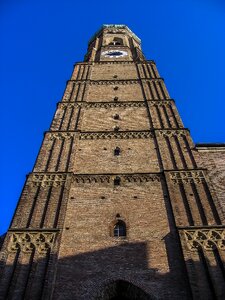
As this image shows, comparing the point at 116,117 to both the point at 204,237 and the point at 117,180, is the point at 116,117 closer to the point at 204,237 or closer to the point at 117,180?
the point at 117,180

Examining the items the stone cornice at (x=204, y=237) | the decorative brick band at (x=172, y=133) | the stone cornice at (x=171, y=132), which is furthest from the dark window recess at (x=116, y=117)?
the stone cornice at (x=204, y=237)

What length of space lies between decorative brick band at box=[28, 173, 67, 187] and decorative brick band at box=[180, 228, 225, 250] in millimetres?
4541

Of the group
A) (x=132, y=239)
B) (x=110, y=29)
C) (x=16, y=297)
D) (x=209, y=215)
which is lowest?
(x=16, y=297)

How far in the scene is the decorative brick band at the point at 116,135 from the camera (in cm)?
1583

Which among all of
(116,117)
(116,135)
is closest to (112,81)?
(116,117)

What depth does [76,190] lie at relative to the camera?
12.5 m

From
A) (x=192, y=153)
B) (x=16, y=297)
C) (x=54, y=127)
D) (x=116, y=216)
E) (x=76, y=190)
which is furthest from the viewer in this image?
(x=54, y=127)

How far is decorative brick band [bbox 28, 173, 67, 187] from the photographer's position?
41.4 ft

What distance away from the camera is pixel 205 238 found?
10.1 metres

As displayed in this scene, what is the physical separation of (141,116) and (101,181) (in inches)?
222

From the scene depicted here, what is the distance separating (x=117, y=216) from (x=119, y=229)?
0.46 metres

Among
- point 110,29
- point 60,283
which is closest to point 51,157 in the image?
point 60,283

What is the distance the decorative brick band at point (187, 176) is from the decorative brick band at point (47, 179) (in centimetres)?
373

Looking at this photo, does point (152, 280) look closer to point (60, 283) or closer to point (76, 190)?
point (60, 283)
